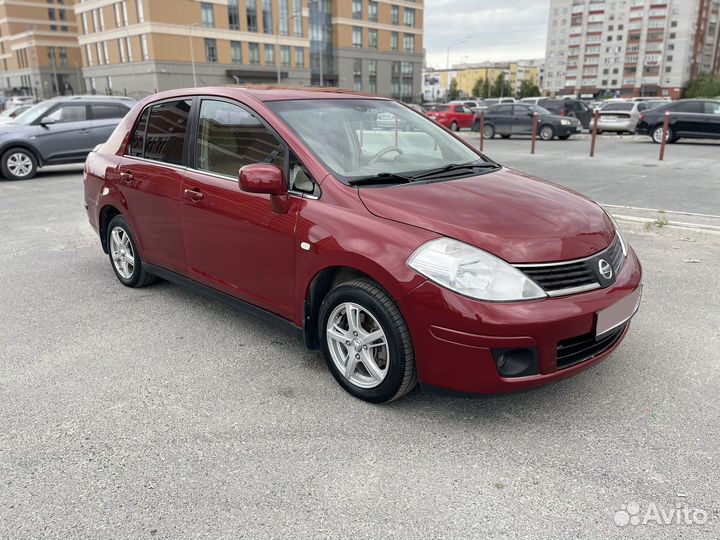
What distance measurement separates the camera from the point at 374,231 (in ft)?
9.64

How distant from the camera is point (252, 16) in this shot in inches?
2404

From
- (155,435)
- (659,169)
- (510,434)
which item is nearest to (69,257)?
(155,435)

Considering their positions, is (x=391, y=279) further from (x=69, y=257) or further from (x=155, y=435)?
(x=69, y=257)

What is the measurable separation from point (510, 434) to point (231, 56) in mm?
63515

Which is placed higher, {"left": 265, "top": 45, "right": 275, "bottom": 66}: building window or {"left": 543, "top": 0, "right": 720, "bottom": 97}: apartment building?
{"left": 543, "top": 0, "right": 720, "bottom": 97}: apartment building

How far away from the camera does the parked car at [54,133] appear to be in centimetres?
1207

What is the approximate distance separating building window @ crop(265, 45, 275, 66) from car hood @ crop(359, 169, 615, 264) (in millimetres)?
64722

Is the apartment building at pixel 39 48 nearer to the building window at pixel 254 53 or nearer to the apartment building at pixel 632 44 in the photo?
the building window at pixel 254 53

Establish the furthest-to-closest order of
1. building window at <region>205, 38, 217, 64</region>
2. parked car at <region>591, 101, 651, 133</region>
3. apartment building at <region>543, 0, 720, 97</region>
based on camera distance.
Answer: apartment building at <region>543, 0, 720, 97</region> → building window at <region>205, 38, 217, 64</region> → parked car at <region>591, 101, 651, 133</region>

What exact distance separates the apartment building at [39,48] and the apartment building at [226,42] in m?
22.9

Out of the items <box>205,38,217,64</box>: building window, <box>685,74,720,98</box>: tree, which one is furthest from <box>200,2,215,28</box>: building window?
<box>685,74,720,98</box>: tree

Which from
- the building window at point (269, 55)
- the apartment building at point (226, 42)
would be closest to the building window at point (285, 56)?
the apartment building at point (226, 42)

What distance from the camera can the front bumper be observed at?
2.63 m

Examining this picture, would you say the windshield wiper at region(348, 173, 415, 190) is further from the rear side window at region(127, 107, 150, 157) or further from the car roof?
the rear side window at region(127, 107, 150, 157)
